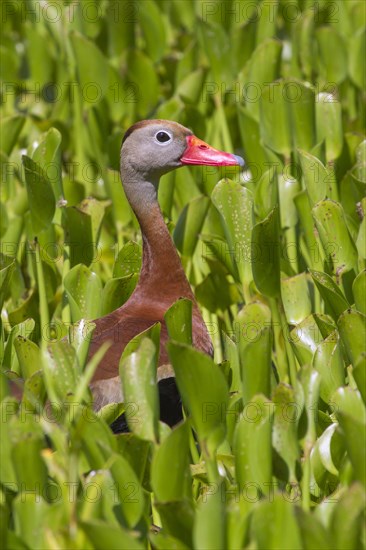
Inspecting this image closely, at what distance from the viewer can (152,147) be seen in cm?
427

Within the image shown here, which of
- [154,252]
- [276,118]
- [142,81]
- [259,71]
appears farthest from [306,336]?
[142,81]

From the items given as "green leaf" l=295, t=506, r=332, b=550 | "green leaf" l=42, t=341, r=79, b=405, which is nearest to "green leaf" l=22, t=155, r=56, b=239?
"green leaf" l=42, t=341, r=79, b=405

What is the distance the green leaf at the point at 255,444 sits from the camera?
271cm

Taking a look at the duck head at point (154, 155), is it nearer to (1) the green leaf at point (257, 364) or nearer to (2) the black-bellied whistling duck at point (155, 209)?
(2) the black-bellied whistling duck at point (155, 209)

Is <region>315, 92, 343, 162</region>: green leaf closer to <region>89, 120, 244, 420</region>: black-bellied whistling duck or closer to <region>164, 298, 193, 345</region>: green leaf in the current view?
<region>89, 120, 244, 420</region>: black-bellied whistling duck

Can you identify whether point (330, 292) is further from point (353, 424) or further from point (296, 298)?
point (353, 424)

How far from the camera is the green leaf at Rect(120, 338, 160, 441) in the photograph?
2670 millimetres

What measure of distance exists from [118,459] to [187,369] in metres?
0.28

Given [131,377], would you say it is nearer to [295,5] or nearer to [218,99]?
[218,99]

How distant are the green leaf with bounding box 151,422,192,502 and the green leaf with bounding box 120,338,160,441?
0.36 ft

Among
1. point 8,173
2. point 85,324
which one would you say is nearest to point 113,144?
point 8,173

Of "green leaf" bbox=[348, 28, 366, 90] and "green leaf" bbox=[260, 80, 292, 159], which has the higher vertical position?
"green leaf" bbox=[348, 28, 366, 90]

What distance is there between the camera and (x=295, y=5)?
715cm

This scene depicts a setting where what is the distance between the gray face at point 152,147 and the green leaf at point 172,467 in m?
1.81
